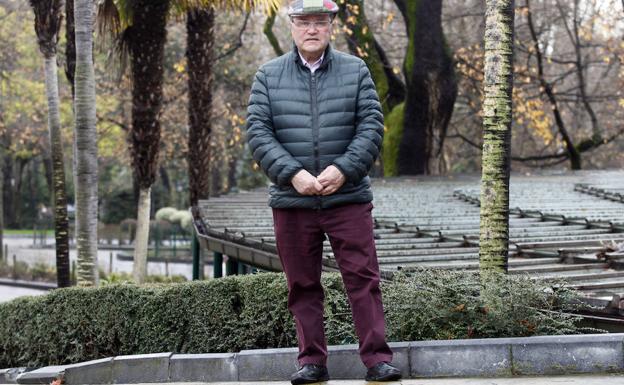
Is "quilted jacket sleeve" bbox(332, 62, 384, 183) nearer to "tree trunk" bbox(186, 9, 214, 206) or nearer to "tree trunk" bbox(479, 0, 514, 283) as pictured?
"tree trunk" bbox(479, 0, 514, 283)

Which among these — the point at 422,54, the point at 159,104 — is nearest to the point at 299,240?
the point at 159,104

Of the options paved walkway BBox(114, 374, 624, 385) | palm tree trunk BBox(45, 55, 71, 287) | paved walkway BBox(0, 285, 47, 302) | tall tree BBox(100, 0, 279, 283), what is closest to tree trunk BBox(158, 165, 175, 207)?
paved walkway BBox(0, 285, 47, 302)

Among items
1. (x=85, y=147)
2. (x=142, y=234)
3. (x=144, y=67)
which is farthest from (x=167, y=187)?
(x=85, y=147)

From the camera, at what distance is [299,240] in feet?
19.7

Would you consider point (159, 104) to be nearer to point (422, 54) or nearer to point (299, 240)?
→ point (422, 54)

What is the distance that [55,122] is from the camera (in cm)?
1772

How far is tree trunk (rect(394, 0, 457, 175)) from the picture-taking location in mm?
25844

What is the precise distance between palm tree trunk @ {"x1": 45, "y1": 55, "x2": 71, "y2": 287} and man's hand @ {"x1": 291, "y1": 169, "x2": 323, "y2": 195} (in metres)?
11.9

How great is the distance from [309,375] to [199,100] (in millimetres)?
17902

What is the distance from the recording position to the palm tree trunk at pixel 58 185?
17.2m

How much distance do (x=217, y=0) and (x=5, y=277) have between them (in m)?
24.5

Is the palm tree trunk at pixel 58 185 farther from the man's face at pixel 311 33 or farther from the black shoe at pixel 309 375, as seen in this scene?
the man's face at pixel 311 33

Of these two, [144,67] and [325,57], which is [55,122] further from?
[325,57]

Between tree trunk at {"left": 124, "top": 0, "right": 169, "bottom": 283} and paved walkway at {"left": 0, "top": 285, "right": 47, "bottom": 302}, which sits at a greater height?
tree trunk at {"left": 124, "top": 0, "right": 169, "bottom": 283}
